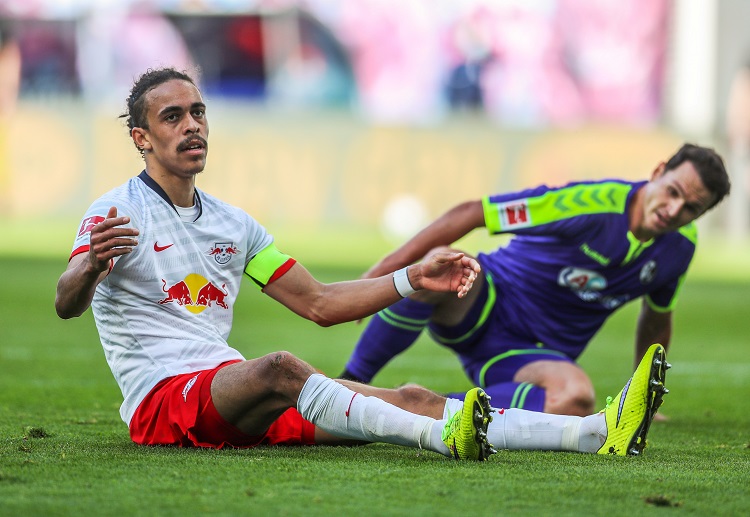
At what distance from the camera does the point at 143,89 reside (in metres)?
4.76

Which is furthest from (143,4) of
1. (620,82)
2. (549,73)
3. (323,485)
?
(323,485)

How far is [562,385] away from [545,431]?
612mm

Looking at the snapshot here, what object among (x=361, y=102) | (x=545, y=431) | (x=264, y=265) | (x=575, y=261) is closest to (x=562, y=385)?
(x=545, y=431)

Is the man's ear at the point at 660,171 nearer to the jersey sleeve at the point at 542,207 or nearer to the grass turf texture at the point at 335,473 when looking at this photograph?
the jersey sleeve at the point at 542,207

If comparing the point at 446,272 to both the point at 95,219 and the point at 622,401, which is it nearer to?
the point at 622,401

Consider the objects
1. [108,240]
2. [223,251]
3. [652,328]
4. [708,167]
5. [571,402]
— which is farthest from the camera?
[652,328]

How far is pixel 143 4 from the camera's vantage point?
974 inches

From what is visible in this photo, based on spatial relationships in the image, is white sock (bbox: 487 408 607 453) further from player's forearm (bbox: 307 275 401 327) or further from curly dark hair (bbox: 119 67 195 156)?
curly dark hair (bbox: 119 67 195 156)

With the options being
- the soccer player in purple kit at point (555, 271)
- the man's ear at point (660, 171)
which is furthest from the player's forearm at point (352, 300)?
the man's ear at point (660, 171)

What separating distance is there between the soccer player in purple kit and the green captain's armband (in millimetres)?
664

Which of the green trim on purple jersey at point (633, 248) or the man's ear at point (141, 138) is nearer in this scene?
the man's ear at point (141, 138)

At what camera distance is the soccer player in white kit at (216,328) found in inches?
168

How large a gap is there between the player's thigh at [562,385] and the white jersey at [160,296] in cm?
141

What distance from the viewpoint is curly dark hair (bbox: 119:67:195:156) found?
186 inches
